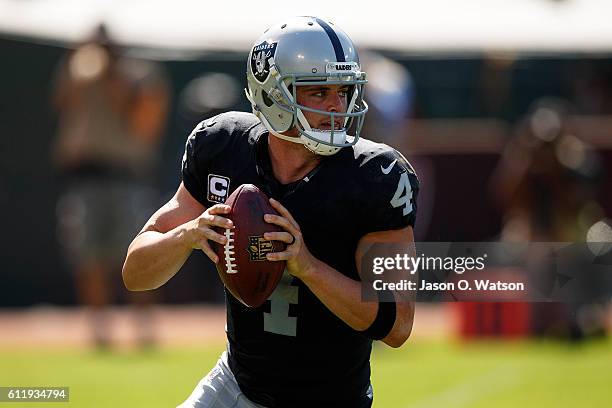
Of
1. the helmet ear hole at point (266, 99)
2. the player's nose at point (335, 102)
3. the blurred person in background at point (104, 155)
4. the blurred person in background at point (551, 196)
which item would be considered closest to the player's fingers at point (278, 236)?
the player's nose at point (335, 102)

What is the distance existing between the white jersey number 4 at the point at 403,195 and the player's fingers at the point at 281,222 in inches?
15.8

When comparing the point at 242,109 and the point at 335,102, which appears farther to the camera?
the point at 242,109

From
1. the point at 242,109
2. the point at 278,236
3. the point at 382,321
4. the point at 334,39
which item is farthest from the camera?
the point at 242,109

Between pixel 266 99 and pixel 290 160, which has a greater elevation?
pixel 266 99

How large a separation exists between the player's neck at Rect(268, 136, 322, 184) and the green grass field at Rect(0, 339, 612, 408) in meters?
2.84

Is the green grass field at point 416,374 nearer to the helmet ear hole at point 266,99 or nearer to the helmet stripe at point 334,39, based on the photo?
the helmet ear hole at point 266,99

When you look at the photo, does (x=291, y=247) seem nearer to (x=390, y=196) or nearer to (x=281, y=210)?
(x=281, y=210)

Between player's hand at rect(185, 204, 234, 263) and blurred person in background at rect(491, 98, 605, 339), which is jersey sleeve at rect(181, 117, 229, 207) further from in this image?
blurred person in background at rect(491, 98, 605, 339)

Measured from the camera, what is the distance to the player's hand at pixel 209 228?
3.79 metres

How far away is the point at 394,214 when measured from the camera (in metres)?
4.00

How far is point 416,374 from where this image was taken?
8281 millimetres

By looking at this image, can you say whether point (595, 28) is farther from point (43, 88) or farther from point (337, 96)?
point (337, 96)

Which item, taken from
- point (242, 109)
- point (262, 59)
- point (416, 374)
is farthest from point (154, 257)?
point (242, 109)

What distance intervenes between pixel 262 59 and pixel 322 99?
0.92ft
